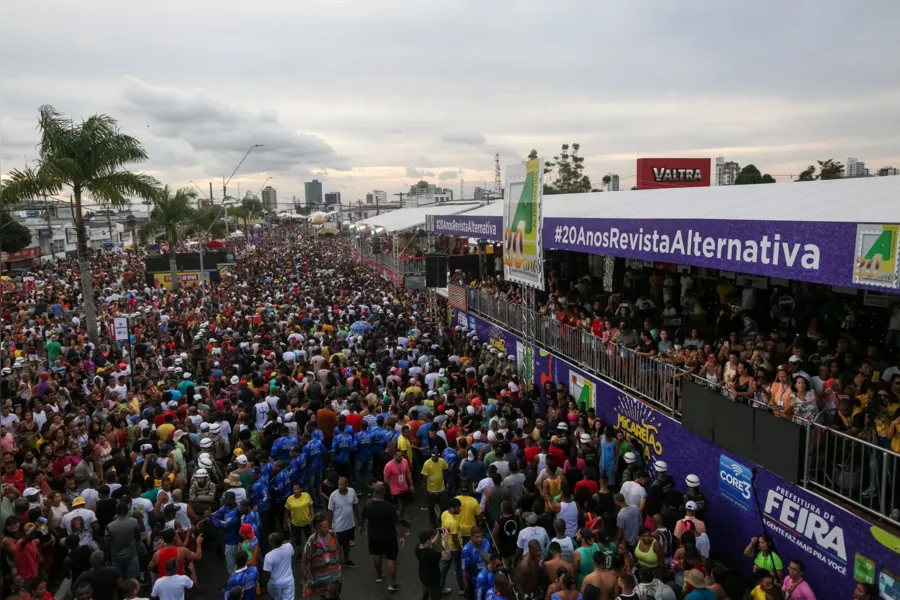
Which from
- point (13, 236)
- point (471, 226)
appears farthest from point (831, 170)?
point (13, 236)

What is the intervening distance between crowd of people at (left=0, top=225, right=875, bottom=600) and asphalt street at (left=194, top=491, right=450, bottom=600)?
7cm

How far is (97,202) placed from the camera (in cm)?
1998

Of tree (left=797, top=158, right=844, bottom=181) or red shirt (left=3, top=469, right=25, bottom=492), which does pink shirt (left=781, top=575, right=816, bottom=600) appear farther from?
tree (left=797, top=158, right=844, bottom=181)

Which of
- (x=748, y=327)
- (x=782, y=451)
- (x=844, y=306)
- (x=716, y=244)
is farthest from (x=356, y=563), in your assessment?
(x=844, y=306)

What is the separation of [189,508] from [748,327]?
28.5ft

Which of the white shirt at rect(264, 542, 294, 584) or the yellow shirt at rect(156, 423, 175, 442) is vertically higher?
the yellow shirt at rect(156, 423, 175, 442)

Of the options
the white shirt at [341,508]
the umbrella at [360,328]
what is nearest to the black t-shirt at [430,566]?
the white shirt at [341,508]

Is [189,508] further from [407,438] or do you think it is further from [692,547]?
[692,547]

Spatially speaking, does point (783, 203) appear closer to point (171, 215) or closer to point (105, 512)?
point (105, 512)

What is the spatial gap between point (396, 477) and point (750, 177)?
47738 mm

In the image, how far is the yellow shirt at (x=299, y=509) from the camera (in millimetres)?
8328

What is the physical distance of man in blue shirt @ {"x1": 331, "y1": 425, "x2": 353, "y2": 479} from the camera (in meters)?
10.3

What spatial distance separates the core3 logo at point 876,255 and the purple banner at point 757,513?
2.31m

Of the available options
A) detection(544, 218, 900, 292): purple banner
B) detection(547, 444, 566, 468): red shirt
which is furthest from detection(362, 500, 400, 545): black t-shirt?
detection(544, 218, 900, 292): purple banner
